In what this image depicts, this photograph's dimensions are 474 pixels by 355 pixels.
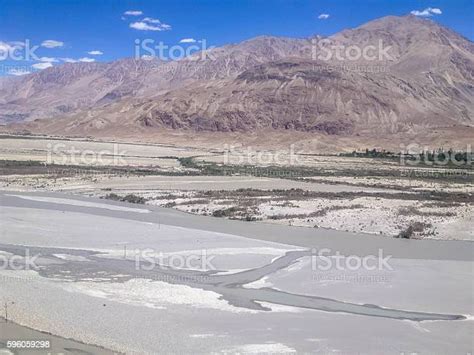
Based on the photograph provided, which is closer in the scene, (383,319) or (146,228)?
(383,319)

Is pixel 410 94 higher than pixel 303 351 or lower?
higher

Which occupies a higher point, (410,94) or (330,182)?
(410,94)

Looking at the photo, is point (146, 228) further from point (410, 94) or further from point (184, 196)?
point (410, 94)

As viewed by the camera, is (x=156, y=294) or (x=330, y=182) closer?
(x=156, y=294)

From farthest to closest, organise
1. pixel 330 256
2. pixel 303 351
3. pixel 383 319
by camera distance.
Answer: pixel 330 256, pixel 383 319, pixel 303 351

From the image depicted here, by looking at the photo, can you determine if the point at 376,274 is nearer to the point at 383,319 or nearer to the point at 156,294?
the point at 383,319

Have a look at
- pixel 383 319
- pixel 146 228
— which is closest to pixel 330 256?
pixel 383 319

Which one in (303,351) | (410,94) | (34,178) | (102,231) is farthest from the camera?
(410,94)

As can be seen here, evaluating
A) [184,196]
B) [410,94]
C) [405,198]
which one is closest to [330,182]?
[405,198]

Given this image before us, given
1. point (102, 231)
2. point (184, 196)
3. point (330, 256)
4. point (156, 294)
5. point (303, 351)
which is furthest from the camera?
point (184, 196)
